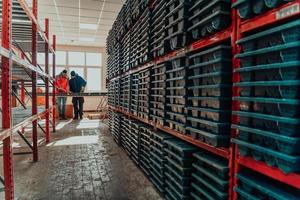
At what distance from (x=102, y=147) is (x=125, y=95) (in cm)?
104

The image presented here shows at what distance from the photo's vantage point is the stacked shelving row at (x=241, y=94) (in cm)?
106

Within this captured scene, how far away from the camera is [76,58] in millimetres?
13188

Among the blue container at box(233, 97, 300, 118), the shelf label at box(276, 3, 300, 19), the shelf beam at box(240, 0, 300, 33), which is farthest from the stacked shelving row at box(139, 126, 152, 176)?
the shelf label at box(276, 3, 300, 19)

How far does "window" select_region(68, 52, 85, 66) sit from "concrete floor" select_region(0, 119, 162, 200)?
9.14 metres

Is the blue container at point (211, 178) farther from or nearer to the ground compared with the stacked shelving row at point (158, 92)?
nearer to the ground

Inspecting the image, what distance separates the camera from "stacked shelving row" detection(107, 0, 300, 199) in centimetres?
106

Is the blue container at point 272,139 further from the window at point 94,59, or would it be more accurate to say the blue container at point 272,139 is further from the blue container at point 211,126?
the window at point 94,59

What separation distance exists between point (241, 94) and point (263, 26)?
35cm

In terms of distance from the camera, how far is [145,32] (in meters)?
3.05

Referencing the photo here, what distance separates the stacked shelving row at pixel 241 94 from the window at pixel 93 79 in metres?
11.7

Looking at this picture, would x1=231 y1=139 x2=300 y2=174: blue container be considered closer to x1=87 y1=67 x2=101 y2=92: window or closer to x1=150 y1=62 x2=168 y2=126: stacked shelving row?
x1=150 y1=62 x2=168 y2=126: stacked shelving row

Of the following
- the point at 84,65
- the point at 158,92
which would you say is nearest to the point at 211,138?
the point at 158,92

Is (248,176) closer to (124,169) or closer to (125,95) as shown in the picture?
(124,169)

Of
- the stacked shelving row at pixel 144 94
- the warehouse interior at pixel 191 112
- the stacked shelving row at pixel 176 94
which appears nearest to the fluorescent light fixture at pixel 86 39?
the warehouse interior at pixel 191 112
